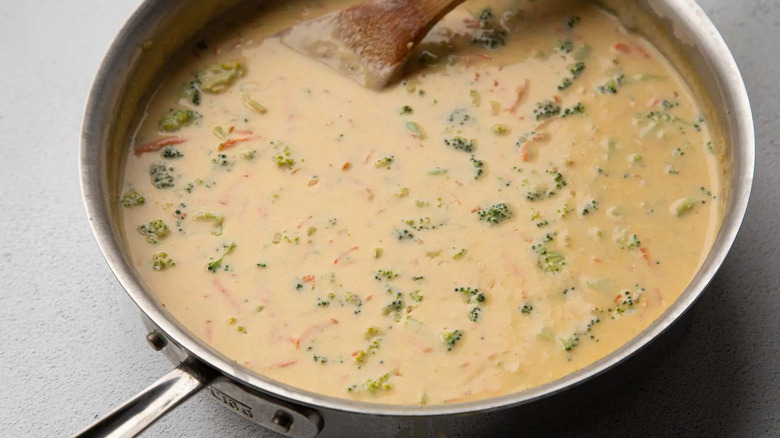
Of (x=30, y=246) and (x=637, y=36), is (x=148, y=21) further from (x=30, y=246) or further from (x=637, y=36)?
(x=637, y=36)

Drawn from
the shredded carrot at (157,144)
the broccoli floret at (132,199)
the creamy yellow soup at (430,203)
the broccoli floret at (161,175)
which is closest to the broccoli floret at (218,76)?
the creamy yellow soup at (430,203)

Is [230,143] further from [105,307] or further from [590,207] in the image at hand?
[590,207]

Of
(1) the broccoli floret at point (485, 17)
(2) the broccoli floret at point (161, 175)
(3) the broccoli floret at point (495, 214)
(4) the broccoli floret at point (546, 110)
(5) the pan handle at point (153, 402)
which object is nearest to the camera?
(5) the pan handle at point (153, 402)

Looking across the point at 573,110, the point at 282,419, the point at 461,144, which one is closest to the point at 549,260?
the point at 461,144

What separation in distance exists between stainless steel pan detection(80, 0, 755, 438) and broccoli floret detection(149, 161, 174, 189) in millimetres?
99

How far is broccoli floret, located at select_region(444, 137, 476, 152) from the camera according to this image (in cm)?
262

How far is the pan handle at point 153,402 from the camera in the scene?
6.08ft

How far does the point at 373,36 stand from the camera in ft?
9.21

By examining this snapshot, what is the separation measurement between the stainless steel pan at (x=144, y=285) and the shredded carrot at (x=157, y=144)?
51mm

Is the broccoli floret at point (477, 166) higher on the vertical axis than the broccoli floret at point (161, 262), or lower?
higher

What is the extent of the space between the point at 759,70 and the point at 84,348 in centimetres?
231

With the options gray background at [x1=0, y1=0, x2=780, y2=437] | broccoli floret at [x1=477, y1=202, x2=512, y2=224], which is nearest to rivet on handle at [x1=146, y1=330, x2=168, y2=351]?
gray background at [x1=0, y1=0, x2=780, y2=437]

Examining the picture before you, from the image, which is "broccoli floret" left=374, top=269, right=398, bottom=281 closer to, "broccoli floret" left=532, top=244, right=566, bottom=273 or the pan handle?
"broccoli floret" left=532, top=244, right=566, bottom=273

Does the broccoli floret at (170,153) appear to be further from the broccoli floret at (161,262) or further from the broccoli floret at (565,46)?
the broccoli floret at (565,46)
